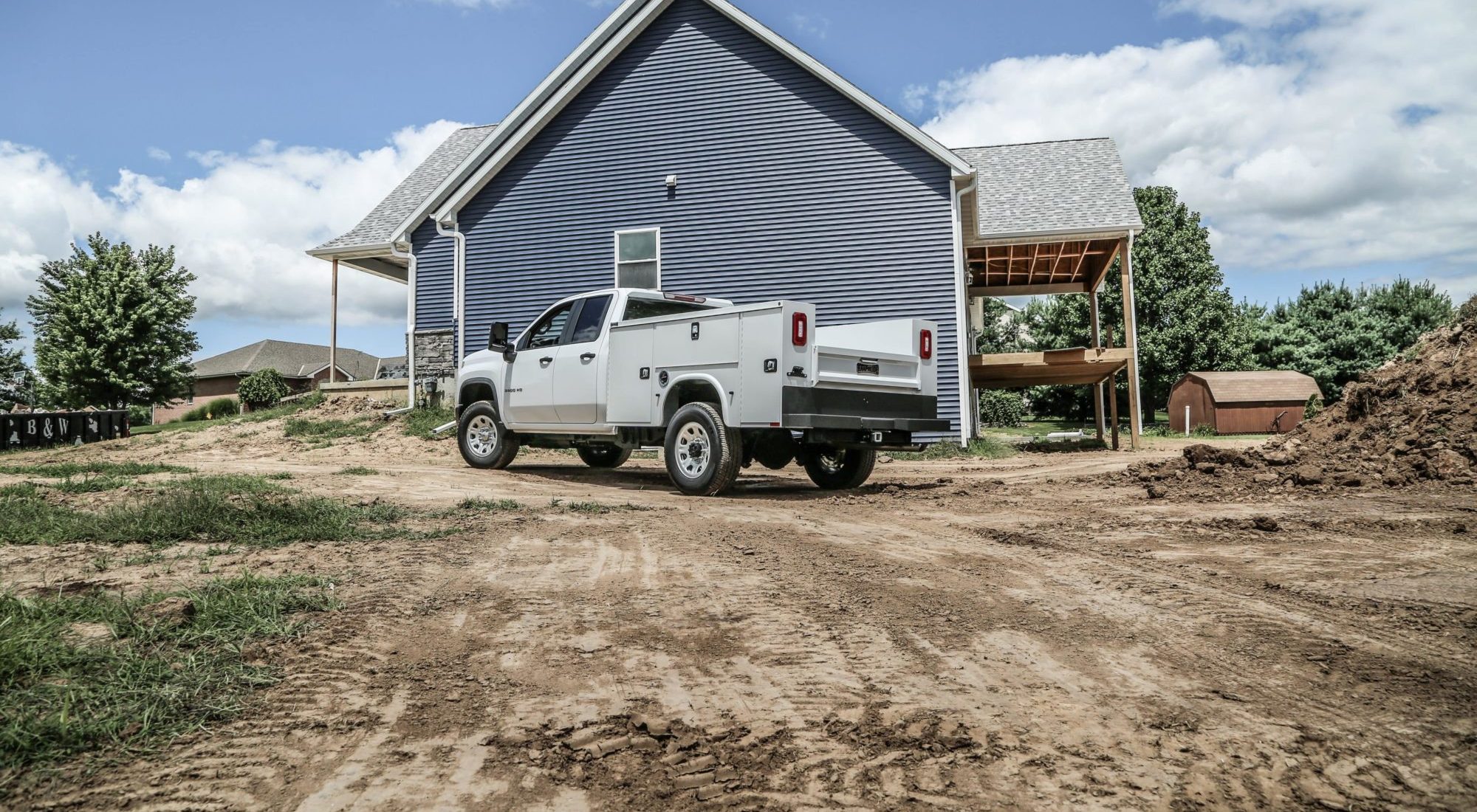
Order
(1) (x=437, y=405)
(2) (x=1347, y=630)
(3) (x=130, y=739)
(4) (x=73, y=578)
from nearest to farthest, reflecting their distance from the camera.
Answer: (3) (x=130, y=739) → (2) (x=1347, y=630) → (4) (x=73, y=578) → (1) (x=437, y=405)

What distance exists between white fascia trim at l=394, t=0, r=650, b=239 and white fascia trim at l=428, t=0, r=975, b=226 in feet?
0.05

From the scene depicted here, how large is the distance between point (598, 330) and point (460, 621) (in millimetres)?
6919

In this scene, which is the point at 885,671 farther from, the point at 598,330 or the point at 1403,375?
the point at 1403,375

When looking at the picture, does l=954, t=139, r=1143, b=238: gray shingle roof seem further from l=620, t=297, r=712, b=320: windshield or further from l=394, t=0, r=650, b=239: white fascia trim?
l=620, t=297, r=712, b=320: windshield

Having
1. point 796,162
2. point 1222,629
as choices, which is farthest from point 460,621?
point 796,162

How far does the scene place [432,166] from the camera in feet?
77.5

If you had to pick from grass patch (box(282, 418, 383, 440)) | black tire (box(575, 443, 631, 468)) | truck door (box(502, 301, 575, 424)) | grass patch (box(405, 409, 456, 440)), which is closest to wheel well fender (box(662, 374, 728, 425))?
truck door (box(502, 301, 575, 424))

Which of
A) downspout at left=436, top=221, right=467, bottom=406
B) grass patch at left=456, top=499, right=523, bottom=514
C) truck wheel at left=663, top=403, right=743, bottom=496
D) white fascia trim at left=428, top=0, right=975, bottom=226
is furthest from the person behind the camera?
downspout at left=436, top=221, right=467, bottom=406

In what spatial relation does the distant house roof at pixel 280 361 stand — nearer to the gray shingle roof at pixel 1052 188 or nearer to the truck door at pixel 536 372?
the gray shingle roof at pixel 1052 188

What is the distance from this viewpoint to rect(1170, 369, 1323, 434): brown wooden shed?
26.0 meters

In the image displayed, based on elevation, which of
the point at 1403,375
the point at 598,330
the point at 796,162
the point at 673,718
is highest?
the point at 796,162

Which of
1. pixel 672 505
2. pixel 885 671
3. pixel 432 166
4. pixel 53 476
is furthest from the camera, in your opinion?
pixel 432 166

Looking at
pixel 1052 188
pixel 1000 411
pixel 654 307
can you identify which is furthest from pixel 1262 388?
pixel 654 307

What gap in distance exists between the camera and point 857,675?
10.8ft
